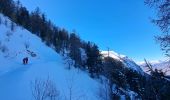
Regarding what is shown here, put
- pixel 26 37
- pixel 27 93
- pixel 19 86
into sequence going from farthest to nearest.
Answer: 1. pixel 26 37
2. pixel 19 86
3. pixel 27 93

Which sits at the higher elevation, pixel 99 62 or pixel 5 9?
pixel 5 9

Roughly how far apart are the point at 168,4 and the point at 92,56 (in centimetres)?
5056

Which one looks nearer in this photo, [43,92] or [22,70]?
[43,92]

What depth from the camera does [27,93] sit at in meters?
20.3

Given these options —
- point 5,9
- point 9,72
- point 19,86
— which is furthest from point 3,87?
point 5,9

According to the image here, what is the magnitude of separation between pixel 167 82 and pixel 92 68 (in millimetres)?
47786

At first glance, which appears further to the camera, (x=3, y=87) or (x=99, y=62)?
(x=99, y=62)

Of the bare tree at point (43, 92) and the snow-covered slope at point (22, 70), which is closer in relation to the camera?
the bare tree at point (43, 92)

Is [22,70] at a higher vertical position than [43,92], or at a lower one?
higher

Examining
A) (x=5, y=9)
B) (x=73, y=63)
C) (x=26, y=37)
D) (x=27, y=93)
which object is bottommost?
(x=27, y=93)

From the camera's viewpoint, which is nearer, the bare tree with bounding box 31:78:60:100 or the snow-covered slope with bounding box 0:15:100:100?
the bare tree with bounding box 31:78:60:100

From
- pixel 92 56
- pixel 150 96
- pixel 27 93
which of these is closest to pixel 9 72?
pixel 27 93

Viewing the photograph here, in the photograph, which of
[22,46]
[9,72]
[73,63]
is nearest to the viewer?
[9,72]

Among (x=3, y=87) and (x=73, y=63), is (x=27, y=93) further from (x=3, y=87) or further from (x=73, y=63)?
(x=73, y=63)
